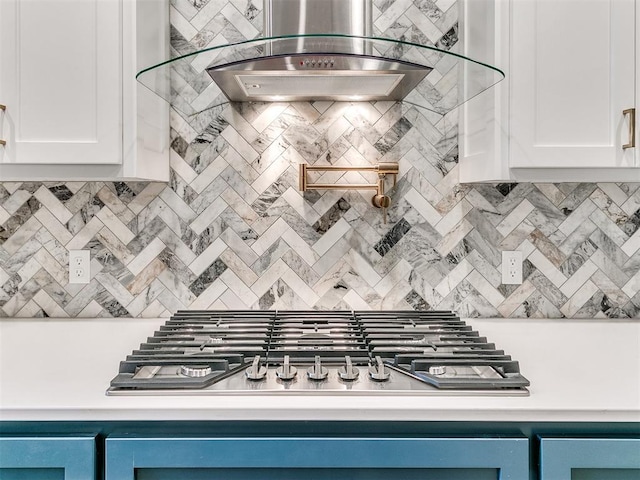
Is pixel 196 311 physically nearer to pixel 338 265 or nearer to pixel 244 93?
pixel 338 265

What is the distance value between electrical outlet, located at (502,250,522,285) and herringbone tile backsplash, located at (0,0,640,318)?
2 cm

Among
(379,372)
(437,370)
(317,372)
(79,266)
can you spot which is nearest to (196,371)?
(317,372)

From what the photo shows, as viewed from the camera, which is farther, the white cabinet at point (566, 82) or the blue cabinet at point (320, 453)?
the white cabinet at point (566, 82)

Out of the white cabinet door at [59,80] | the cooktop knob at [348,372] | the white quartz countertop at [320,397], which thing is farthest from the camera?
the white cabinet door at [59,80]

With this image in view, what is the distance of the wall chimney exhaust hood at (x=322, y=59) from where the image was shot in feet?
4.18

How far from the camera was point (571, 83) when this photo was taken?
149 centimetres

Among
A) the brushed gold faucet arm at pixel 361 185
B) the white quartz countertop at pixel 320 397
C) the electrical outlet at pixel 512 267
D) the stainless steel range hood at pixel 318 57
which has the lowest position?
the white quartz countertop at pixel 320 397

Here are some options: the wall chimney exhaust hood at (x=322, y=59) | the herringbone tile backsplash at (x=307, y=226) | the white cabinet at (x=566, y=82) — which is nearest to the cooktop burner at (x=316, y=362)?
the herringbone tile backsplash at (x=307, y=226)

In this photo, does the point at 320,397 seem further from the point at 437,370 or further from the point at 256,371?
the point at 437,370

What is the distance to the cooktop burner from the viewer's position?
3.59 ft

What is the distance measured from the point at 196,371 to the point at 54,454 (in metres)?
0.32

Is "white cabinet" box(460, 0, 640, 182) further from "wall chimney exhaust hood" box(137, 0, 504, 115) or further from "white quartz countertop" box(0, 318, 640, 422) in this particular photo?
"white quartz countertop" box(0, 318, 640, 422)

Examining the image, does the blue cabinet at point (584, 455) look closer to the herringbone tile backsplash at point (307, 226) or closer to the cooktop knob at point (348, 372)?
the cooktop knob at point (348, 372)

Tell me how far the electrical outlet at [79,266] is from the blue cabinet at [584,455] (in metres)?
1.54
